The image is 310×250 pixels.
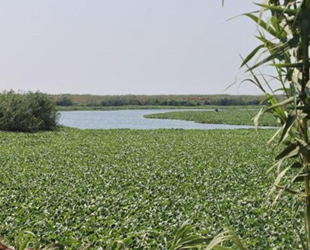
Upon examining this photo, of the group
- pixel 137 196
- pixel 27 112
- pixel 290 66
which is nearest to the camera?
pixel 290 66

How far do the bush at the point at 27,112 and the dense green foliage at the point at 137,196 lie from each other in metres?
9.67

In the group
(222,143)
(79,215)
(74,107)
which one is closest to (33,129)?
(222,143)

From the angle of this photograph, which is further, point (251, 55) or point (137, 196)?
point (137, 196)

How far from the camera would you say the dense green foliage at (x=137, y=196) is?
4570 millimetres

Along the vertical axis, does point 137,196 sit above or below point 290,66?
below

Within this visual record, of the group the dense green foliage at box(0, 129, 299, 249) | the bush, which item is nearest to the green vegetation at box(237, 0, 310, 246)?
the dense green foliage at box(0, 129, 299, 249)

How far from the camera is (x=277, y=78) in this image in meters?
0.84

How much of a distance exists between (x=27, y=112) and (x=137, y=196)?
15.8 meters

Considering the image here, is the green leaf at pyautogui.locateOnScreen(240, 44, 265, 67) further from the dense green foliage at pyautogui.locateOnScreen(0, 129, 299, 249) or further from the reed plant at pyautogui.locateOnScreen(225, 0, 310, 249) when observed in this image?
the dense green foliage at pyautogui.locateOnScreen(0, 129, 299, 249)

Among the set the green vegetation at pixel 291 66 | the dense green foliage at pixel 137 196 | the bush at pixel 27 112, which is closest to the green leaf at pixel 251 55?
the green vegetation at pixel 291 66

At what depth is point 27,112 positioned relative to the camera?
69.1ft

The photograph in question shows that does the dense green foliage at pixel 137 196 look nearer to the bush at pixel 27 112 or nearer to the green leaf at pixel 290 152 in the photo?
the green leaf at pixel 290 152

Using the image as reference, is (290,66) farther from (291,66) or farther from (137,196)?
(137,196)

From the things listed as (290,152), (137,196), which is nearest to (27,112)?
(137,196)
